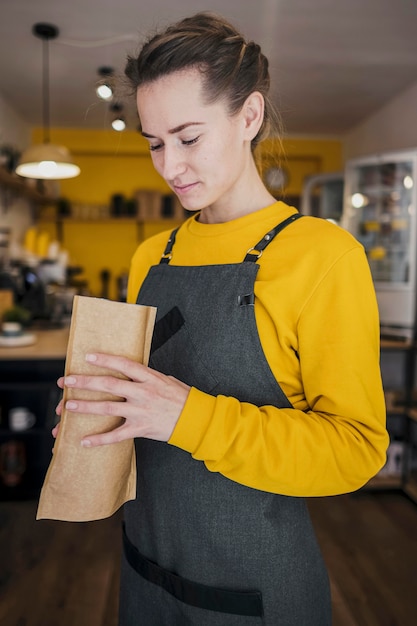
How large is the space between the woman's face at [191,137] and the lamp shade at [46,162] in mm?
2772

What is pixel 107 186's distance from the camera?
21.5ft

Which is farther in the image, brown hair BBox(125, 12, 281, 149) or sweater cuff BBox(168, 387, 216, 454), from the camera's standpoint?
brown hair BBox(125, 12, 281, 149)

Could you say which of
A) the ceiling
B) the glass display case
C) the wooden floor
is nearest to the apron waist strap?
the wooden floor

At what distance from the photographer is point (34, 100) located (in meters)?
5.19

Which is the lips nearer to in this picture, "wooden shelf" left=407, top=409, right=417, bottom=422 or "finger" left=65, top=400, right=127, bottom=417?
"finger" left=65, top=400, right=127, bottom=417

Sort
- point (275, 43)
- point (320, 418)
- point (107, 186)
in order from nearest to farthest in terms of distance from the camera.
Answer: point (320, 418) → point (275, 43) → point (107, 186)

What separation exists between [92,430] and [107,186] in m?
6.17

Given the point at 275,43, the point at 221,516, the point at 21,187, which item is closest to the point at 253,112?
the point at 221,516

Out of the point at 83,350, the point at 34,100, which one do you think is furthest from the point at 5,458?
the point at 34,100

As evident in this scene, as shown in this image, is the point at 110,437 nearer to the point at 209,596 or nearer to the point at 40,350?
the point at 209,596

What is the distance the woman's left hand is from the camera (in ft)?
2.26

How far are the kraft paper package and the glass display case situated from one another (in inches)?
132

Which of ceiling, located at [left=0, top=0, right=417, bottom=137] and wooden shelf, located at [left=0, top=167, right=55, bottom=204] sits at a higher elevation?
ceiling, located at [left=0, top=0, right=417, bottom=137]

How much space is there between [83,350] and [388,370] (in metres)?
3.27
